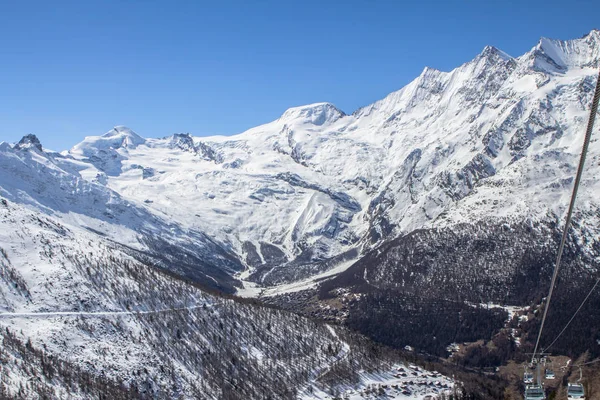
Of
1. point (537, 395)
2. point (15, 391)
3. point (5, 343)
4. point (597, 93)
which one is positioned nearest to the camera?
point (597, 93)

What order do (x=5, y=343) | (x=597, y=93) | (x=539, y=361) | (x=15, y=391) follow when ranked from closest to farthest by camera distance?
(x=597, y=93), (x=539, y=361), (x=15, y=391), (x=5, y=343)

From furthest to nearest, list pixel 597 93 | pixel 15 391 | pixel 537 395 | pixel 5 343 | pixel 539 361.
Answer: pixel 5 343
pixel 15 391
pixel 537 395
pixel 539 361
pixel 597 93

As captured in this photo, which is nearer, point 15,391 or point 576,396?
point 576,396

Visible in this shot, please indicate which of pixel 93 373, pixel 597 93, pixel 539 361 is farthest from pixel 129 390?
pixel 597 93

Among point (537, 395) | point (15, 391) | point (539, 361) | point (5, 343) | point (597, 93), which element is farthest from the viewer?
point (5, 343)

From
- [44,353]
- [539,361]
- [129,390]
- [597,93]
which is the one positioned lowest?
[129,390]

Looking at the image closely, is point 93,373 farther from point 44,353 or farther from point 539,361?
point 539,361

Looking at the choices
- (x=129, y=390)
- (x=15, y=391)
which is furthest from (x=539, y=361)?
(x=129, y=390)

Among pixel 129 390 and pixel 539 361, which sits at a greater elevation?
pixel 539 361

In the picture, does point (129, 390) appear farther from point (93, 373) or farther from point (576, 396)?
point (576, 396)
